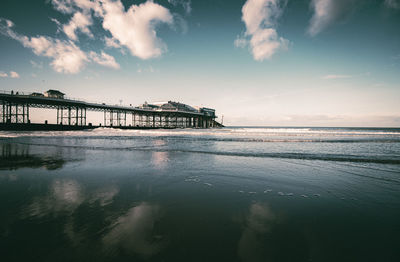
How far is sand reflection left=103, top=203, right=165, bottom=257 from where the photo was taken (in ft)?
6.26

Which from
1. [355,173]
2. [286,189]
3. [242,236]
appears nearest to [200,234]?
[242,236]

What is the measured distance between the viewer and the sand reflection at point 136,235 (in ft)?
6.26

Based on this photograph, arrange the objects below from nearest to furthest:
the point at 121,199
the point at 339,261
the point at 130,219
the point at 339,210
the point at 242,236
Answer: the point at 339,261
the point at 242,236
the point at 130,219
the point at 339,210
the point at 121,199

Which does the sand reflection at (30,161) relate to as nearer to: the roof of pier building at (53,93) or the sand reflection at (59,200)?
the sand reflection at (59,200)

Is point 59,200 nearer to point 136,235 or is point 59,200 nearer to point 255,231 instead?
point 136,235

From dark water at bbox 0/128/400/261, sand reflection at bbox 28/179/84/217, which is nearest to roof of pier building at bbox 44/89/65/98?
dark water at bbox 0/128/400/261

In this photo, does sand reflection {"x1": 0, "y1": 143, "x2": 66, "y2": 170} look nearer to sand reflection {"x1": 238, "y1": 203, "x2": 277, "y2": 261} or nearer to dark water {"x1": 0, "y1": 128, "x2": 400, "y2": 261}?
dark water {"x1": 0, "y1": 128, "x2": 400, "y2": 261}

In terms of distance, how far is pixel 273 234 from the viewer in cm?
223

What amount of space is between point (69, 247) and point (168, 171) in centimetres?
363

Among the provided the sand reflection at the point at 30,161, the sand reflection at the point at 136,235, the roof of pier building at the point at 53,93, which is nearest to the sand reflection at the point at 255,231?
the sand reflection at the point at 136,235

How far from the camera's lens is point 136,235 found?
2.14m

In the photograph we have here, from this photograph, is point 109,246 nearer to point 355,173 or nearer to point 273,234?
point 273,234

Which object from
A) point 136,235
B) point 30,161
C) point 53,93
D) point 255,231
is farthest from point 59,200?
point 53,93

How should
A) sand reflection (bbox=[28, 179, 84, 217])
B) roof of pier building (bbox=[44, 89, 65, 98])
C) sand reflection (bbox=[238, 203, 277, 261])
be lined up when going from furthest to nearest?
1. roof of pier building (bbox=[44, 89, 65, 98])
2. sand reflection (bbox=[28, 179, 84, 217])
3. sand reflection (bbox=[238, 203, 277, 261])
